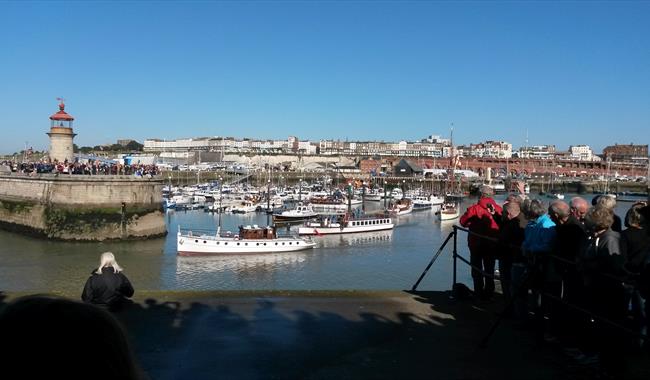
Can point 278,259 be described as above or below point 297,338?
below

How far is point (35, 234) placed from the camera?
36344 mm

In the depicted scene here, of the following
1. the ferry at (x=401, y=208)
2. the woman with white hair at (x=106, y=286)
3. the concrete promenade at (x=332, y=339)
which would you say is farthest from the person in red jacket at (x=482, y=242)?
the ferry at (x=401, y=208)

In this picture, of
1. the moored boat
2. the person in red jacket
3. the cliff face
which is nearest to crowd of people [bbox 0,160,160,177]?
the cliff face

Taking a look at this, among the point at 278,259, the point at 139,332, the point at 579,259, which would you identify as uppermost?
the point at 579,259

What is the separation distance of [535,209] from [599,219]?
1.57m

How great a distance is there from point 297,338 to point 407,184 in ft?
345

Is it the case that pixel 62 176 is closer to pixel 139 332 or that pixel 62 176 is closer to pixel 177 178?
pixel 139 332

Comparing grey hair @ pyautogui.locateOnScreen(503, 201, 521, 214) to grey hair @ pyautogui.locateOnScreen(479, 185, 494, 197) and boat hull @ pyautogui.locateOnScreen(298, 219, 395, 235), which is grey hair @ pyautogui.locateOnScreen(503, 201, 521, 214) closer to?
grey hair @ pyautogui.locateOnScreen(479, 185, 494, 197)

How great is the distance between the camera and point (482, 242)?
27.0 ft

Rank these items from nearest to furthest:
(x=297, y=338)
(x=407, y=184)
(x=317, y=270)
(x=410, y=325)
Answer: (x=297, y=338), (x=410, y=325), (x=317, y=270), (x=407, y=184)

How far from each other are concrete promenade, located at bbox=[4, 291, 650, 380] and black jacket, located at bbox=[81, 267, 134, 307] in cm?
38

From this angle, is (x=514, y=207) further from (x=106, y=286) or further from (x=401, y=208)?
(x=401, y=208)

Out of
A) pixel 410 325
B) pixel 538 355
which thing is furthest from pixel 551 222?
pixel 410 325

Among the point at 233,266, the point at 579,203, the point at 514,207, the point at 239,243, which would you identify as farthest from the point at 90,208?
the point at 579,203
